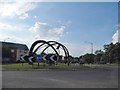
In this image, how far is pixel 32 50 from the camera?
75.9 metres

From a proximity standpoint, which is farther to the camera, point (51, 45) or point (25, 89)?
point (51, 45)

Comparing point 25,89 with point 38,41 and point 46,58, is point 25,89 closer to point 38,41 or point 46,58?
point 46,58

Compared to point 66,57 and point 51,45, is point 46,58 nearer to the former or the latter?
point 51,45

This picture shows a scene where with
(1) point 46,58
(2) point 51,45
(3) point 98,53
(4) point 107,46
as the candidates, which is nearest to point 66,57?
(2) point 51,45

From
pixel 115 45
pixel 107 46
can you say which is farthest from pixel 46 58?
pixel 107 46

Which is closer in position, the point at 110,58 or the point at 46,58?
the point at 46,58

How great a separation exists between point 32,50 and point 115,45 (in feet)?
254

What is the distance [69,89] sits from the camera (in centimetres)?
1594

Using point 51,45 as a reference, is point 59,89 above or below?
below

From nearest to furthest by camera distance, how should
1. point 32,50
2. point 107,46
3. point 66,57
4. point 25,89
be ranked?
point 25,89, point 32,50, point 66,57, point 107,46

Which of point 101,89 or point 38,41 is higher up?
point 38,41

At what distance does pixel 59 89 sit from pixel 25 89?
1737 millimetres

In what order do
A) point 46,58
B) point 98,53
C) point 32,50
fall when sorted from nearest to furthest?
point 46,58
point 32,50
point 98,53

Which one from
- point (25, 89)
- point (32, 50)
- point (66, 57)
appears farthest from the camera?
point (66, 57)
